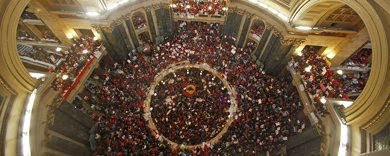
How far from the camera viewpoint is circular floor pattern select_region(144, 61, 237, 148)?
26.1 meters

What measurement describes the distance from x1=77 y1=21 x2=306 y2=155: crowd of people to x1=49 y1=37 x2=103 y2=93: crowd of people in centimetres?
239

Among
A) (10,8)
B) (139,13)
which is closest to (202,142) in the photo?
(139,13)

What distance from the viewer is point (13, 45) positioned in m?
16.1

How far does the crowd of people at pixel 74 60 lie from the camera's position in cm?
2170

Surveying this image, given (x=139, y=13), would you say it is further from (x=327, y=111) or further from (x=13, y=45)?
(x=327, y=111)

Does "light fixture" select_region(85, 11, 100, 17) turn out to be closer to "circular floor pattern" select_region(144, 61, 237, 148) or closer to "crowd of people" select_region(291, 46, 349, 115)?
"circular floor pattern" select_region(144, 61, 237, 148)

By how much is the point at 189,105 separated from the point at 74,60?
9.21m

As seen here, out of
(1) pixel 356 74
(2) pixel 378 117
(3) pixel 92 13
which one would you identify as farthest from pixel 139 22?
(2) pixel 378 117

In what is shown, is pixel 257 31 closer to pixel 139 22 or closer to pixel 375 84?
pixel 139 22

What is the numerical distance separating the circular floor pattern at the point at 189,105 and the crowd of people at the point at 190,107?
79mm

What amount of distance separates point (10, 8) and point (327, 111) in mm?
17149

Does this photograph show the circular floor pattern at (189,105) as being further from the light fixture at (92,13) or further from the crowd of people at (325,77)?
the light fixture at (92,13)

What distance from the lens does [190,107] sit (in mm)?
27016

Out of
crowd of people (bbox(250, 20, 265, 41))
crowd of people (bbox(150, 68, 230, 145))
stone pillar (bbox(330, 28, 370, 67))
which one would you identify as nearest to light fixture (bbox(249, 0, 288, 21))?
crowd of people (bbox(250, 20, 265, 41))
